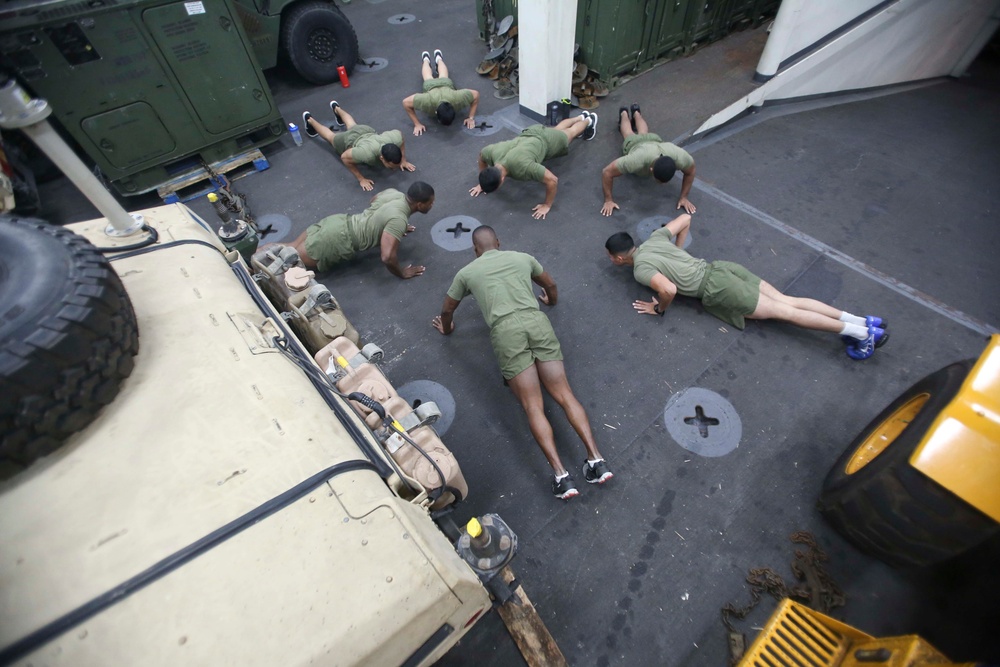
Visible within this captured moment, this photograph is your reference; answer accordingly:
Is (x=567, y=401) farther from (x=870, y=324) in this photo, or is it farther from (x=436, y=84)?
(x=436, y=84)

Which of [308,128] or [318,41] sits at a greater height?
[318,41]

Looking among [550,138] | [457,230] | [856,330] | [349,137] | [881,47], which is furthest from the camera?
[881,47]

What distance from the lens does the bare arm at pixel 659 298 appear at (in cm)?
312

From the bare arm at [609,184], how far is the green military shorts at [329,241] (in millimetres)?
2396

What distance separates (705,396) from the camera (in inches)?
116

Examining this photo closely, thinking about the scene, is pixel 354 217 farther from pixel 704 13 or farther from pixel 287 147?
pixel 704 13

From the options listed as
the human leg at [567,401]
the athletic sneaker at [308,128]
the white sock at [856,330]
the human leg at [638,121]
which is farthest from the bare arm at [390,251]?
the white sock at [856,330]

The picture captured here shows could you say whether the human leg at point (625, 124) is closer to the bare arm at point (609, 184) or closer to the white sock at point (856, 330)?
the bare arm at point (609, 184)

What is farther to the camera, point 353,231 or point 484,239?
point 353,231

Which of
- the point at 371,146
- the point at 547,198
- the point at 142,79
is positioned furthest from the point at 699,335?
the point at 142,79

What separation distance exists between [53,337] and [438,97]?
487 centimetres

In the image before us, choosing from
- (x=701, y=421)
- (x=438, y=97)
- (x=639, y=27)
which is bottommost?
(x=701, y=421)

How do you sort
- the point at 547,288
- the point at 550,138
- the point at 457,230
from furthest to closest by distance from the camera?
1. the point at 550,138
2. the point at 457,230
3. the point at 547,288

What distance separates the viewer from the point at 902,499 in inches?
72.9
